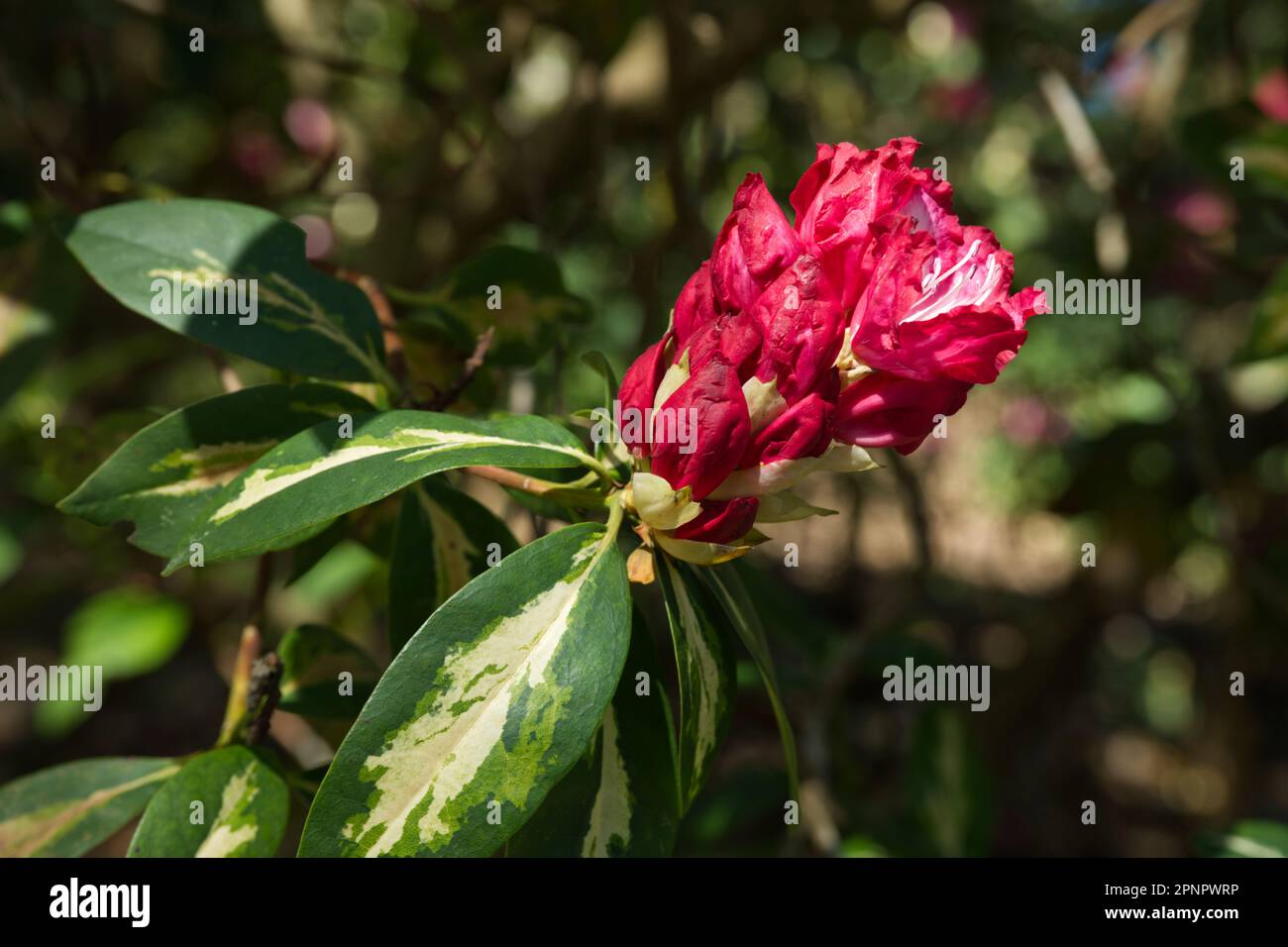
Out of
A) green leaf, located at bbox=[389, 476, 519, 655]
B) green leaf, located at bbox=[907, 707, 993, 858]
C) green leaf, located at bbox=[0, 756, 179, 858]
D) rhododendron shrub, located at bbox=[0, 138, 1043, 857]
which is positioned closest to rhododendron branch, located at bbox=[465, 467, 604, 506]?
rhododendron shrub, located at bbox=[0, 138, 1043, 857]

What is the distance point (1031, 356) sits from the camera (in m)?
3.81

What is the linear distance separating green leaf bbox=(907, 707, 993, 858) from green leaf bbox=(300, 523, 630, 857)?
923mm

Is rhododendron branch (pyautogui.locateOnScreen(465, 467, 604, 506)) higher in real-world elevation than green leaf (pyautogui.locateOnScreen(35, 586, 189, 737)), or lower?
higher

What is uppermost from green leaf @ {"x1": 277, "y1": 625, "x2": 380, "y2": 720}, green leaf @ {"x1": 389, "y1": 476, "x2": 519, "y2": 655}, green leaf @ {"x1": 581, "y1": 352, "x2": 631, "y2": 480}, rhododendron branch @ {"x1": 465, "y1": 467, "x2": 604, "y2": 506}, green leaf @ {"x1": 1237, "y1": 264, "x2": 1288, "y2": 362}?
green leaf @ {"x1": 1237, "y1": 264, "x2": 1288, "y2": 362}

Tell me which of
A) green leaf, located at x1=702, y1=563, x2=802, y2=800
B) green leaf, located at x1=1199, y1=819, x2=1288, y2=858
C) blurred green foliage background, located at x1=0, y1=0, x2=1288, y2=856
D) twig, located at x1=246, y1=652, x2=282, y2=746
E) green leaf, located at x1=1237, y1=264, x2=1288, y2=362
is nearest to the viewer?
green leaf, located at x1=702, y1=563, x2=802, y2=800

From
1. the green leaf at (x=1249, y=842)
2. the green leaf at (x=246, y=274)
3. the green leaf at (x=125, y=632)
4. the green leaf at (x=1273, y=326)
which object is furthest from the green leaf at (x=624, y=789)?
the green leaf at (x=125, y=632)

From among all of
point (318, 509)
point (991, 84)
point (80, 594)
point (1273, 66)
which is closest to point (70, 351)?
point (80, 594)

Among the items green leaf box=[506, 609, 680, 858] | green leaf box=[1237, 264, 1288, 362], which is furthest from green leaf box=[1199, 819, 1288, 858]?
green leaf box=[506, 609, 680, 858]

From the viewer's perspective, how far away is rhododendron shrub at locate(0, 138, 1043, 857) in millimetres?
617

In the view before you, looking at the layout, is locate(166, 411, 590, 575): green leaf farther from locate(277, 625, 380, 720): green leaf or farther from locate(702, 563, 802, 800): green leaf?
locate(277, 625, 380, 720): green leaf

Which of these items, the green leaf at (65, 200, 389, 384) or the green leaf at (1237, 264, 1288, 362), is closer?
the green leaf at (65, 200, 389, 384)

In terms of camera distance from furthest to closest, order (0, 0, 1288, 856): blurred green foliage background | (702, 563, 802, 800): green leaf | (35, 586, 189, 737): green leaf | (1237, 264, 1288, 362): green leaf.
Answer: (35, 586, 189, 737): green leaf → (0, 0, 1288, 856): blurred green foliage background → (1237, 264, 1288, 362): green leaf → (702, 563, 802, 800): green leaf

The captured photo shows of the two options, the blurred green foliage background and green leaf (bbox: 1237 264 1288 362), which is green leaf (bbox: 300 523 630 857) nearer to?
the blurred green foliage background

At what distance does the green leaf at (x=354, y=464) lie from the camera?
0.64m
